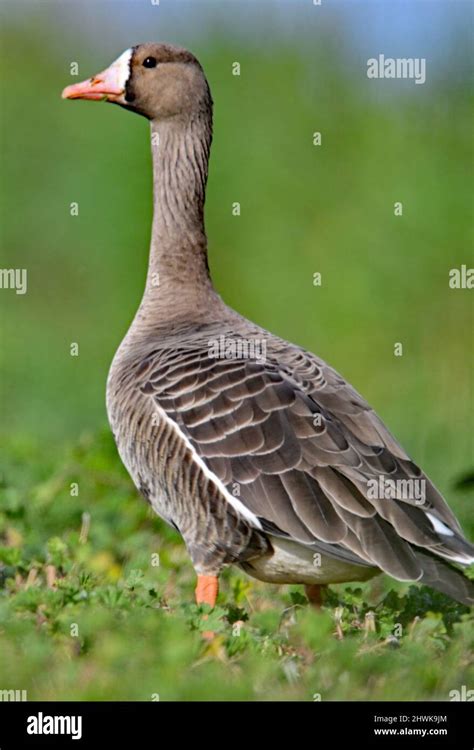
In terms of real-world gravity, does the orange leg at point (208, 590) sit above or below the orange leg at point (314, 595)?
above

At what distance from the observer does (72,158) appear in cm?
1455

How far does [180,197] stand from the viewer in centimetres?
697

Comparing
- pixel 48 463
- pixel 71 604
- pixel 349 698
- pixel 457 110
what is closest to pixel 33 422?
pixel 48 463

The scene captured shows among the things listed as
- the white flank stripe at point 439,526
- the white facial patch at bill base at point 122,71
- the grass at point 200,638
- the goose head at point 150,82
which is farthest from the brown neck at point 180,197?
the white flank stripe at point 439,526

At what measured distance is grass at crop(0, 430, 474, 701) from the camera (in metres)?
4.80

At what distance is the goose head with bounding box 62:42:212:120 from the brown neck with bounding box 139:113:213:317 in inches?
4.8

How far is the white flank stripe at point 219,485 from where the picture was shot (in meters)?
5.38

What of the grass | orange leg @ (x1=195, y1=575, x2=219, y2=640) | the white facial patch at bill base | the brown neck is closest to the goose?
orange leg @ (x1=195, y1=575, x2=219, y2=640)

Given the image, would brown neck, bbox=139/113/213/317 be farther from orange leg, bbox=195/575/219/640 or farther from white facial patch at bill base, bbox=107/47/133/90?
orange leg, bbox=195/575/219/640

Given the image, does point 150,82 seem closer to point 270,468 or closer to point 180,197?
point 180,197

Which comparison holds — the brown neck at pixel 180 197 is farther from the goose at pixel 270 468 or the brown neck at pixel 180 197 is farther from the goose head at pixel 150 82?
the goose at pixel 270 468

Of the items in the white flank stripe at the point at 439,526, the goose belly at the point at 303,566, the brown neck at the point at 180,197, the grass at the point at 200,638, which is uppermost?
the brown neck at the point at 180,197

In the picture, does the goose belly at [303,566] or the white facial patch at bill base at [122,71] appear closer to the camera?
the goose belly at [303,566]

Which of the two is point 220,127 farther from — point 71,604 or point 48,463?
point 71,604
